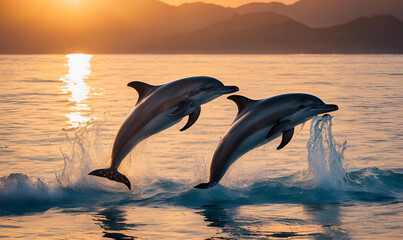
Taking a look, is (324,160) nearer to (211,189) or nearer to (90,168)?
(211,189)

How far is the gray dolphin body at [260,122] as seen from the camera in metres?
11.8

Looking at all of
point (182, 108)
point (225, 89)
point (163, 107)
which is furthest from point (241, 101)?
point (163, 107)

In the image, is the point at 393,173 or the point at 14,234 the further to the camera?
the point at 393,173

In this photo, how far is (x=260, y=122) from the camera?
38.8 feet

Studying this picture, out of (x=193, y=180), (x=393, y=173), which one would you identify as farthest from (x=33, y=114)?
(x=393, y=173)

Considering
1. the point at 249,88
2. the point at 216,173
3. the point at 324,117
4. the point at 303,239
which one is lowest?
the point at 303,239

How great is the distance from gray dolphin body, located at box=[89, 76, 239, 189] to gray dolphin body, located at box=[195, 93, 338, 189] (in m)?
0.58

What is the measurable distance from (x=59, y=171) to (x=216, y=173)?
19.7 feet

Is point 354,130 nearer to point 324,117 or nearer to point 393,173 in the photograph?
point 393,173

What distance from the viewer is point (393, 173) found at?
50.2 feet

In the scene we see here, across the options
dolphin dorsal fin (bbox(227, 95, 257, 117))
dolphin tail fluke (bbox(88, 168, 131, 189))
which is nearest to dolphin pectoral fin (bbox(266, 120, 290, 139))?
dolphin dorsal fin (bbox(227, 95, 257, 117))

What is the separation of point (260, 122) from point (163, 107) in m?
1.83

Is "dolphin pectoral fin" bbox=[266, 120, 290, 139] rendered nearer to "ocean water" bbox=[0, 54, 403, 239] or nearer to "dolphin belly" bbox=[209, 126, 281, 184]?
"dolphin belly" bbox=[209, 126, 281, 184]

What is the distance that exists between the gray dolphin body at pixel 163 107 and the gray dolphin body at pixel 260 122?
22.9 inches
